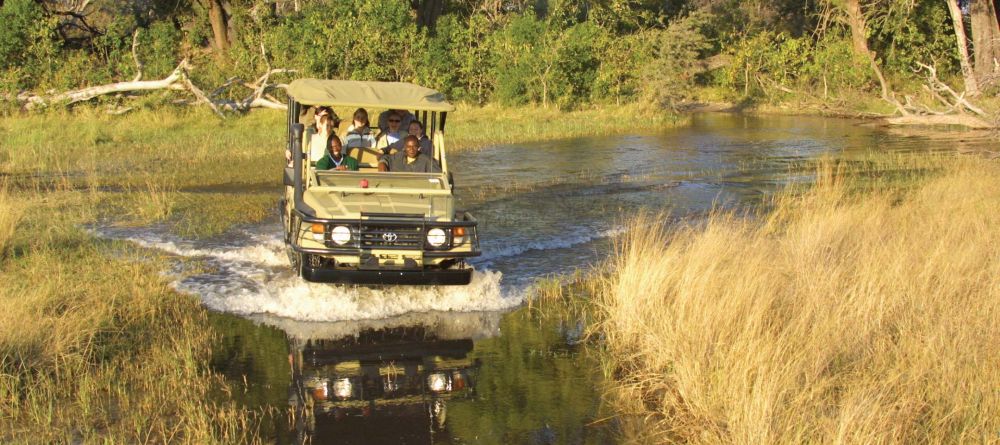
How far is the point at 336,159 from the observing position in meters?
10.5

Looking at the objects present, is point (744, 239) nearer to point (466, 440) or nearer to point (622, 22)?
point (466, 440)

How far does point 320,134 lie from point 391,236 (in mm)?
2293

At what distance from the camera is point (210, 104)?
86.4ft

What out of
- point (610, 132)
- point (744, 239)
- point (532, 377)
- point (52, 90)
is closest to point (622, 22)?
point (610, 132)

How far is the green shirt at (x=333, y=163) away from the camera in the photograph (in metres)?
10.3

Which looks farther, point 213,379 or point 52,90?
point 52,90

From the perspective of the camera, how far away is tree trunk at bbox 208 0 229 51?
3362 centimetres

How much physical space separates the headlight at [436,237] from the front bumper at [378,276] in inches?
9.5

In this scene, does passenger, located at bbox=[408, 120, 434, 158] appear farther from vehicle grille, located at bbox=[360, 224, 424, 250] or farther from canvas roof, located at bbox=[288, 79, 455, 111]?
vehicle grille, located at bbox=[360, 224, 424, 250]

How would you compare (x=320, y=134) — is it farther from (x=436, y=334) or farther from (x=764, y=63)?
(x=764, y=63)

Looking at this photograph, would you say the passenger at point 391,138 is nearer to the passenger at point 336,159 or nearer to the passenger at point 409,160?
the passenger at point 409,160

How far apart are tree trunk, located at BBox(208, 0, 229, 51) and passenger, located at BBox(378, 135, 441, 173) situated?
25.0 meters

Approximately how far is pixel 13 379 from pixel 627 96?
28.2 m

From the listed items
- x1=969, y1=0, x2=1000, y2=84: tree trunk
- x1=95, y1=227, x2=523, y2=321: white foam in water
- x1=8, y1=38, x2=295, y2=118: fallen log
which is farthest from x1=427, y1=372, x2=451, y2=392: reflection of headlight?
x1=969, y1=0, x2=1000, y2=84: tree trunk
